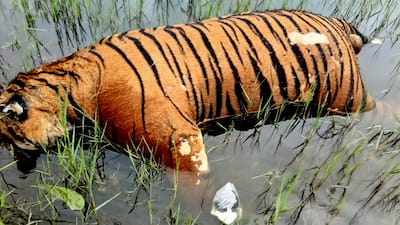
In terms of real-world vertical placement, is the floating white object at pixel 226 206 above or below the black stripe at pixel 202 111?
below

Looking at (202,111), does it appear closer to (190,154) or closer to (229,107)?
(229,107)

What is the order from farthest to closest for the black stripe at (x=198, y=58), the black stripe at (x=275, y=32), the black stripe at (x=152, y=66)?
the black stripe at (x=275, y=32), the black stripe at (x=198, y=58), the black stripe at (x=152, y=66)

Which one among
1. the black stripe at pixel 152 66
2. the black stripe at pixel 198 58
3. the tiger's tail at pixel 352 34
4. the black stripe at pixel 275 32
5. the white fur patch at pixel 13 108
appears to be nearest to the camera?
the white fur patch at pixel 13 108

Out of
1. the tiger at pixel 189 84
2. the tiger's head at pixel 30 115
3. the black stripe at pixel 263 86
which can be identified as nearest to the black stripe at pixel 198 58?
the tiger at pixel 189 84

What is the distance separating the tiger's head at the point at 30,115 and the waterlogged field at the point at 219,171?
89mm

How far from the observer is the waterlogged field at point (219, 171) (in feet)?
6.71

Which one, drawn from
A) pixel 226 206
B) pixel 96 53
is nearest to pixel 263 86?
pixel 226 206

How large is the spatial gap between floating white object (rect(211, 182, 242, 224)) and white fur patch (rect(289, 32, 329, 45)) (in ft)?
2.50

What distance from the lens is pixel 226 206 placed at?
207 centimetres

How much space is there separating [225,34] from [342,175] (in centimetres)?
78

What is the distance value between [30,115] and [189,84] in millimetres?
643

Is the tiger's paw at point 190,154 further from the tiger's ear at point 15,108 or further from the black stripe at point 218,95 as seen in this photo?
the tiger's ear at point 15,108

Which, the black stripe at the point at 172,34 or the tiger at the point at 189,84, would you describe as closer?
the tiger at the point at 189,84

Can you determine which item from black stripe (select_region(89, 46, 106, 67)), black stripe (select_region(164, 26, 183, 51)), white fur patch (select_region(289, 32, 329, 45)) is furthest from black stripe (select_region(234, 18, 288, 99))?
black stripe (select_region(89, 46, 106, 67))
